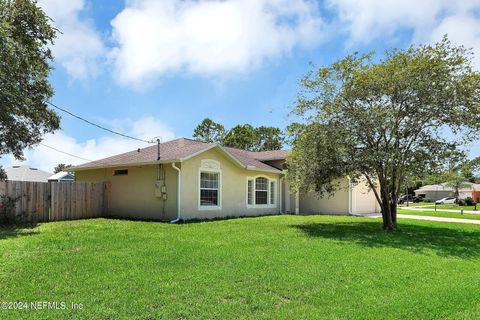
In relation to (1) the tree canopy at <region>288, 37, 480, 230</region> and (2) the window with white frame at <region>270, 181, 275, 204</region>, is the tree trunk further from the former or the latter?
(2) the window with white frame at <region>270, 181, 275, 204</region>

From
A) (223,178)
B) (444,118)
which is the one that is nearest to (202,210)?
(223,178)

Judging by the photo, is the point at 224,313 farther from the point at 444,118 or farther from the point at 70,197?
the point at 70,197

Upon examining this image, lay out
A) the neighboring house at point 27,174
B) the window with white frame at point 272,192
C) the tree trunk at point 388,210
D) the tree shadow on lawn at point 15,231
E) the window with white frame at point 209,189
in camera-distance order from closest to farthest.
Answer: the tree shadow on lawn at point 15,231, the tree trunk at point 388,210, the window with white frame at point 209,189, the window with white frame at point 272,192, the neighboring house at point 27,174

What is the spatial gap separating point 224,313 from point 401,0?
35.7 ft

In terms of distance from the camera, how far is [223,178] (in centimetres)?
1816

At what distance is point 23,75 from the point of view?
8344 mm

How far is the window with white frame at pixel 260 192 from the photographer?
2035 cm

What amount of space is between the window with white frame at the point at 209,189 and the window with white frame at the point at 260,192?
270 cm

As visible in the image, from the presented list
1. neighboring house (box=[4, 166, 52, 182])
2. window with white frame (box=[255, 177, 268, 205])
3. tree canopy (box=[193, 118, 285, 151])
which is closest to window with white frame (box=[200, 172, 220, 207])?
window with white frame (box=[255, 177, 268, 205])

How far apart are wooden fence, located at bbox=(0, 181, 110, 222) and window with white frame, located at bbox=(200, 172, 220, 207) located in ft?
16.8

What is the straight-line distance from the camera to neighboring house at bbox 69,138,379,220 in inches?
634

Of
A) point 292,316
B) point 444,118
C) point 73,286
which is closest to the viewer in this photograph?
point 292,316

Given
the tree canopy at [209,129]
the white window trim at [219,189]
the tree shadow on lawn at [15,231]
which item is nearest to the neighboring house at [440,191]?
the tree canopy at [209,129]

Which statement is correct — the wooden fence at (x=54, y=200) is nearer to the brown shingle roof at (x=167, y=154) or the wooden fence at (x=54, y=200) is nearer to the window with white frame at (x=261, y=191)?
the brown shingle roof at (x=167, y=154)
